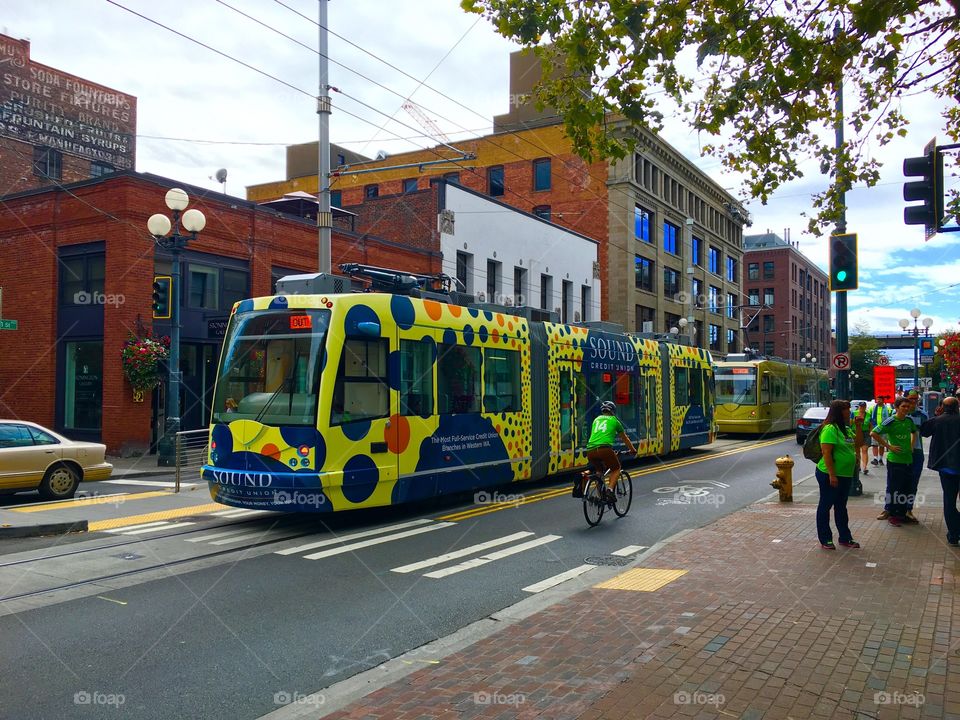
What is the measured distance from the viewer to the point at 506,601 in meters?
7.21

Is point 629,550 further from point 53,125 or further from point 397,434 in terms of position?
point 53,125

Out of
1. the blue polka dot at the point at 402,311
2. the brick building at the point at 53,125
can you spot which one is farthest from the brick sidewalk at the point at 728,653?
the brick building at the point at 53,125

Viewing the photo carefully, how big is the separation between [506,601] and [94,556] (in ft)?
16.3

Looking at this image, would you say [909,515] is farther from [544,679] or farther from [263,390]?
[263,390]

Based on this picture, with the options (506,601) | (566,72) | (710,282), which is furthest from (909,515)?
(710,282)

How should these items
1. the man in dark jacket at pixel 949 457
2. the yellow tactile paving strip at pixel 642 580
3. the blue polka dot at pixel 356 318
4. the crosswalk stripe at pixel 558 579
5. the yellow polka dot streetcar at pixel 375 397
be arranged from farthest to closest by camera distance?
the blue polka dot at pixel 356 318, the yellow polka dot streetcar at pixel 375 397, the man in dark jacket at pixel 949 457, the crosswalk stripe at pixel 558 579, the yellow tactile paving strip at pixel 642 580

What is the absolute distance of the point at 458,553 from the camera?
922cm

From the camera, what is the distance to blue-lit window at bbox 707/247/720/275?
197 ft

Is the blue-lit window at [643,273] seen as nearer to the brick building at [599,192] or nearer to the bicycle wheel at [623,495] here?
the brick building at [599,192]

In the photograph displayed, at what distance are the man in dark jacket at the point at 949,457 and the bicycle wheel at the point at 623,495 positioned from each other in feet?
13.6

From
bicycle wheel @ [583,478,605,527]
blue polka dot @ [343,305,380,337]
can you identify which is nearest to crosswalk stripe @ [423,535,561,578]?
bicycle wheel @ [583,478,605,527]

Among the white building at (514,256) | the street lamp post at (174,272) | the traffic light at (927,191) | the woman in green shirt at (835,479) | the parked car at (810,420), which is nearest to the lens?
the traffic light at (927,191)

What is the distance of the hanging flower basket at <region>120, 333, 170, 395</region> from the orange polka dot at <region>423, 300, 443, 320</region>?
11201 mm

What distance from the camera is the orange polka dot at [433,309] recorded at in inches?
473
